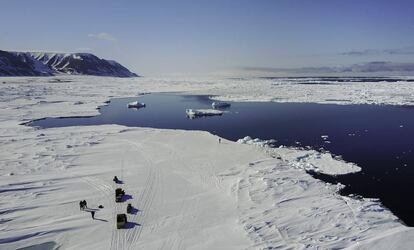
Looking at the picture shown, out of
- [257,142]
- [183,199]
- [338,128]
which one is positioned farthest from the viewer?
[338,128]

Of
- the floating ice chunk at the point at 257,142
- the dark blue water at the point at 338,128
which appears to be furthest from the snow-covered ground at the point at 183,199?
the dark blue water at the point at 338,128

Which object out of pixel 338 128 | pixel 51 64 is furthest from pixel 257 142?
pixel 51 64

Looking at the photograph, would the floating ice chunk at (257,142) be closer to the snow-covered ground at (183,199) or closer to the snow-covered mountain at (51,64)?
the snow-covered ground at (183,199)

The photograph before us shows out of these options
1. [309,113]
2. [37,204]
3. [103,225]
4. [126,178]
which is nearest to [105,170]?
[126,178]

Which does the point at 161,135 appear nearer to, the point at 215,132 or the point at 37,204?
the point at 215,132

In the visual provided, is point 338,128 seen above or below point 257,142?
above

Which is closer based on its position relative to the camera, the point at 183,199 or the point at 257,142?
the point at 183,199

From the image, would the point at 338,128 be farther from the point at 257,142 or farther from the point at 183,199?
the point at 183,199
